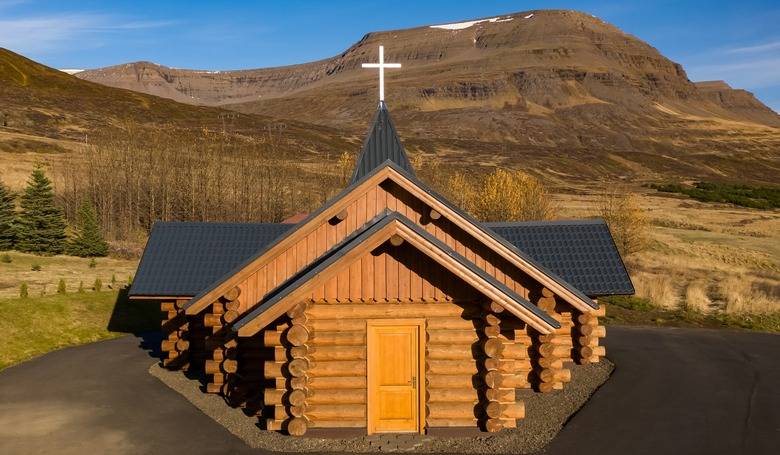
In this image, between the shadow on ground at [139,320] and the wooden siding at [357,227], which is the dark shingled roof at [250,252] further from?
the shadow on ground at [139,320]

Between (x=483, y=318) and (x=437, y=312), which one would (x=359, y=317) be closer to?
(x=437, y=312)

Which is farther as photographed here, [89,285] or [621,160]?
[621,160]

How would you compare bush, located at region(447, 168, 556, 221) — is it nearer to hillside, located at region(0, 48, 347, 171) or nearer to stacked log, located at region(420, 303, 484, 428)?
stacked log, located at region(420, 303, 484, 428)

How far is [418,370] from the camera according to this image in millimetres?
13602

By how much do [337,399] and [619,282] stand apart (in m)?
8.85

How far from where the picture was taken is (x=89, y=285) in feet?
101

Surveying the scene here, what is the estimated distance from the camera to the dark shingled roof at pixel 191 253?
61.3ft

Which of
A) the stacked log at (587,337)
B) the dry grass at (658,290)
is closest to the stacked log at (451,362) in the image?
the stacked log at (587,337)

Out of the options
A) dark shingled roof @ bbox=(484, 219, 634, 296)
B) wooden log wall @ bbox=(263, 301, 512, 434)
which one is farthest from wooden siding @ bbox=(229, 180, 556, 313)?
dark shingled roof @ bbox=(484, 219, 634, 296)

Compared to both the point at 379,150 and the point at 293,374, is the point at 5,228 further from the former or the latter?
the point at 293,374

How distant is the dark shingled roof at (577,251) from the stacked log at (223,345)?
834 cm

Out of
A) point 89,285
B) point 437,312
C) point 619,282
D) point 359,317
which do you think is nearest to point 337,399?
point 359,317

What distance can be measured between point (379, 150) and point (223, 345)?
6.20 meters

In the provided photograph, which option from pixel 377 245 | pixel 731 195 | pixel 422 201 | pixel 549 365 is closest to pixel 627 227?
pixel 549 365
